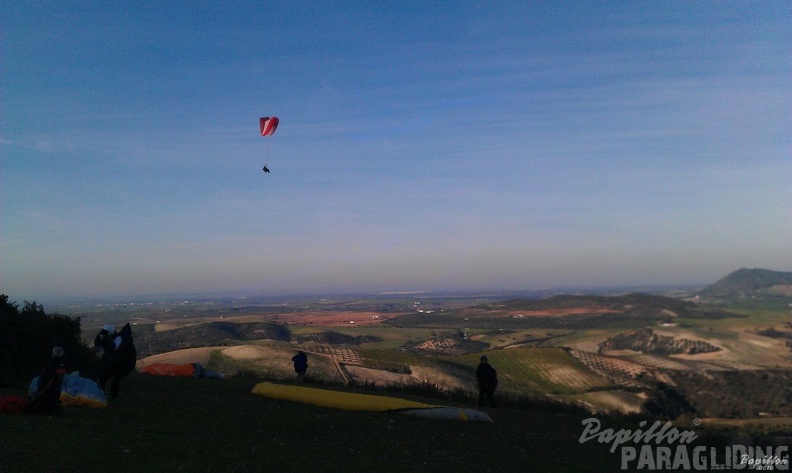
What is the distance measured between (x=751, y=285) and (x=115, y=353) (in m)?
87.6

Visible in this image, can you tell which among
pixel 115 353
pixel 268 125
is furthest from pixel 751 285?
pixel 115 353

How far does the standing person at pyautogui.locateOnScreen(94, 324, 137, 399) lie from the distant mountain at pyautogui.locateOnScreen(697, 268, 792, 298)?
79584 millimetres

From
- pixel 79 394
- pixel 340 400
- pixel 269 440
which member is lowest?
pixel 340 400

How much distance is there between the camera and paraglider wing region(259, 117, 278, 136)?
2542cm

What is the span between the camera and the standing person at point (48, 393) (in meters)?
10.0

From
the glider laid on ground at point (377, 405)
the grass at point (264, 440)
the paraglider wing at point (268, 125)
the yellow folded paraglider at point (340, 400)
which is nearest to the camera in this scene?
the grass at point (264, 440)

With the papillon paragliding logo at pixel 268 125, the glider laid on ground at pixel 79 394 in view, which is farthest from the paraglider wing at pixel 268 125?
the glider laid on ground at pixel 79 394

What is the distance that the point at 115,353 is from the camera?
1182 cm

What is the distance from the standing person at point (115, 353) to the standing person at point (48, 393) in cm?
147

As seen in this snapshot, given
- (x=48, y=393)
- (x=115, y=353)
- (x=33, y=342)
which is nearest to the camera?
(x=48, y=393)

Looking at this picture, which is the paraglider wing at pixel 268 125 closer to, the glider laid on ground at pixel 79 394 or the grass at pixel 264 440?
the grass at pixel 264 440

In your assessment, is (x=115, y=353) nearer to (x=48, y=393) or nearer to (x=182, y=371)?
(x=48, y=393)

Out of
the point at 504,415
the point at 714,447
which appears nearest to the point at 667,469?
the point at 714,447

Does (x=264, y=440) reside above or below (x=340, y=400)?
above
